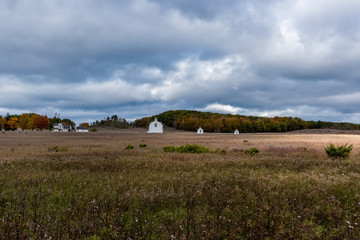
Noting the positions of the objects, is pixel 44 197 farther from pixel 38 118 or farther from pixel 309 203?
pixel 38 118

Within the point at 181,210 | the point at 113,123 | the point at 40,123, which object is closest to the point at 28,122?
the point at 40,123

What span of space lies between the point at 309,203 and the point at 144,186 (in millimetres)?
5471

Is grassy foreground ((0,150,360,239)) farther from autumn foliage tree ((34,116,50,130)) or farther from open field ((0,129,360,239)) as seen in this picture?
autumn foliage tree ((34,116,50,130))

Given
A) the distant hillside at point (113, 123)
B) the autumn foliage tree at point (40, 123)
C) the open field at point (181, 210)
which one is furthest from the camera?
the distant hillside at point (113, 123)

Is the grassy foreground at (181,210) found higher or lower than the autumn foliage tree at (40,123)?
lower

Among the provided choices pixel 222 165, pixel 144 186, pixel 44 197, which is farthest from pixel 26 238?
pixel 222 165

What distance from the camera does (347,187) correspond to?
8148 mm

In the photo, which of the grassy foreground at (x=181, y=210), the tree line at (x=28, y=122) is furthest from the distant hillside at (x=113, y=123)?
the grassy foreground at (x=181, y=210)

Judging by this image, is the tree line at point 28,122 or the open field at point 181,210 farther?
the tree line at point 28,122

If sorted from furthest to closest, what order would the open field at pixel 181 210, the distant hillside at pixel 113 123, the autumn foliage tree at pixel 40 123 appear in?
the distant hillside at pixel 113 123 → the autumn foliage tree at pixel 40 123 → the open field at pixel 181 210

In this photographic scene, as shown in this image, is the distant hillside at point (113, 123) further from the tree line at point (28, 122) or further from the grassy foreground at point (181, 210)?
the grassy foreground at point (181, 210)

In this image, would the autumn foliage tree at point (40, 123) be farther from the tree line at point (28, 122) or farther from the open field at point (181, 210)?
the open field at point (181, 210)

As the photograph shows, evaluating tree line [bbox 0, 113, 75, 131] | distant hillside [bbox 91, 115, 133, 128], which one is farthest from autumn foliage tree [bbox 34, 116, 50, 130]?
distant hillside [bbox 91, 115, 133, 128]

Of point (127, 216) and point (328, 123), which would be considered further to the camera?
point (328, 123)
